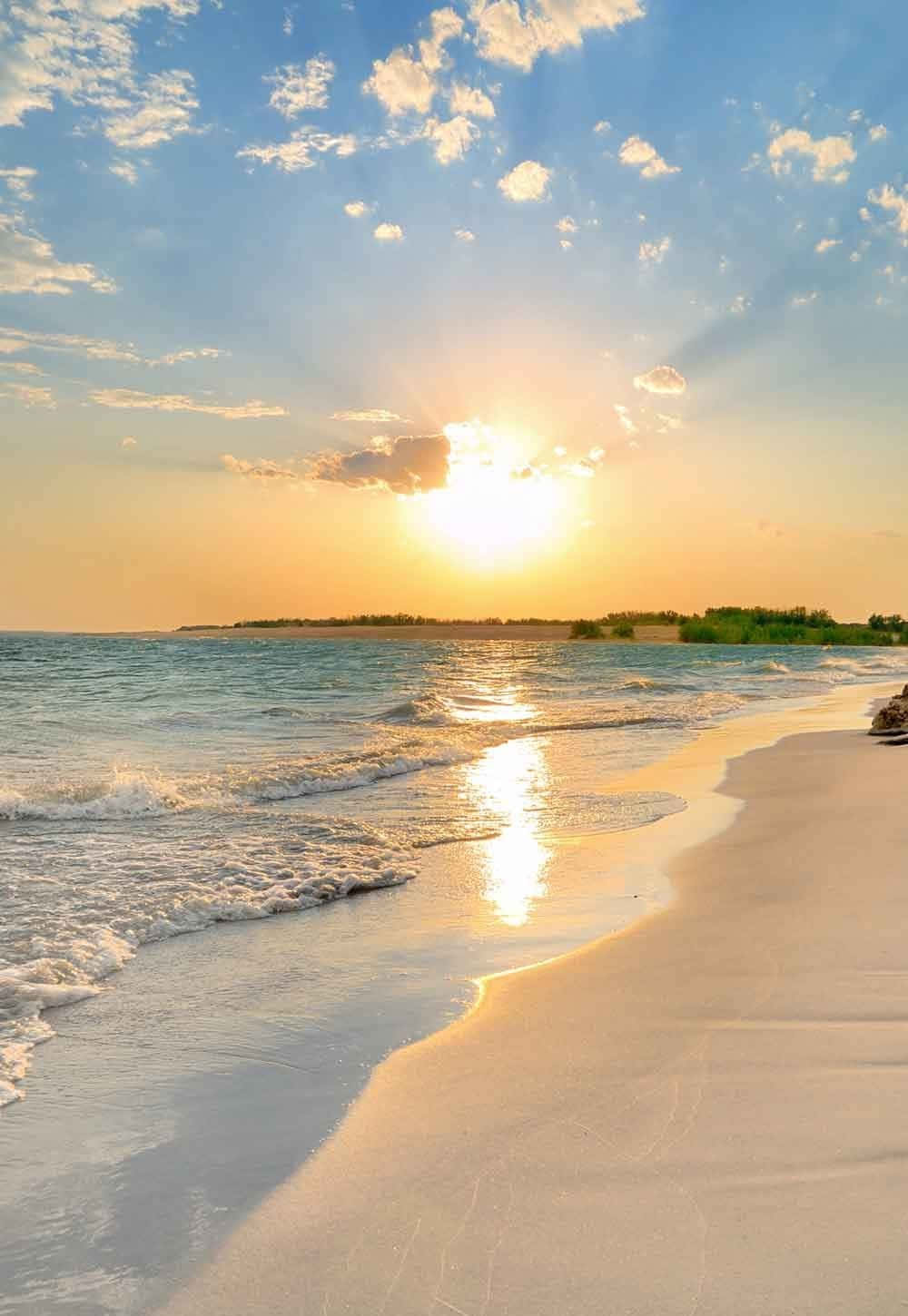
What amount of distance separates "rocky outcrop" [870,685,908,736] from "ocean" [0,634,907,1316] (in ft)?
10.4

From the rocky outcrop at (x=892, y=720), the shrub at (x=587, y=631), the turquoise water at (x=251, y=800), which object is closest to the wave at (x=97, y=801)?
the turquoise water at (x=251, y=800)

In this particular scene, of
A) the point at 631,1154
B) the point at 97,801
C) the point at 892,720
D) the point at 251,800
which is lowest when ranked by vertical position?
the point at 251,800

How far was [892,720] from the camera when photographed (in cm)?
1438

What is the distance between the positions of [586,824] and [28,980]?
16.4 feet

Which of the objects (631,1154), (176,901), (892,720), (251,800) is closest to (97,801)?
(251,800)

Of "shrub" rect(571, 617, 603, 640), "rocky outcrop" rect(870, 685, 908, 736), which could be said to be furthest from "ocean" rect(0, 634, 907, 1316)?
"shrub" rect(571, 617, 603, 640)

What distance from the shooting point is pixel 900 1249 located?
6.90 ft

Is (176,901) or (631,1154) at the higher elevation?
(631,1154)

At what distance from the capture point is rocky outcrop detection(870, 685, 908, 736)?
14.1 m

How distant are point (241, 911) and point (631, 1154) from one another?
3582mm

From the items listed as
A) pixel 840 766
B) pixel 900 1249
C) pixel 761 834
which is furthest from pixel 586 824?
pixel 900 1249

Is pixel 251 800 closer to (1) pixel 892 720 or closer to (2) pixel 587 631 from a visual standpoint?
(1) pixel 892 720

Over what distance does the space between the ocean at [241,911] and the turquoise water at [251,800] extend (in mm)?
32

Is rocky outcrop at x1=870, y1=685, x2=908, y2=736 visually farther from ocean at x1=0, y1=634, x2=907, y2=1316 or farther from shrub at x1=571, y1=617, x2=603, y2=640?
shrub at x1=571, y1=617, x2=603, y2=640
